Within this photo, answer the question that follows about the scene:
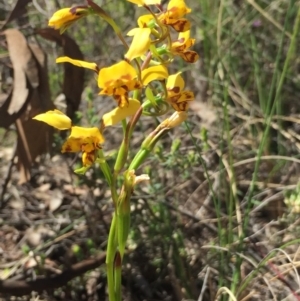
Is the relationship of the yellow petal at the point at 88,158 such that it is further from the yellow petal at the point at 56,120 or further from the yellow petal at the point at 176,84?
the yellow petal at the point at 176,84

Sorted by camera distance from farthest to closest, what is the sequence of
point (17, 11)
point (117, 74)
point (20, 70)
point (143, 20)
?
1. point (17, 11)
2. point (20, 70)
3. point (143, 20)
4. point (117, 74)

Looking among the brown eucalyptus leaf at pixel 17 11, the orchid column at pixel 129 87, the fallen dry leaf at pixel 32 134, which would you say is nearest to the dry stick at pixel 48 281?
the fallen dry leaf at pixel 32 134

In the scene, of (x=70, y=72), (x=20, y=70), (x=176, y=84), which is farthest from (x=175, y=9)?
(x=70, y=72)

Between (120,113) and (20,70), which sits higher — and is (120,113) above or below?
above

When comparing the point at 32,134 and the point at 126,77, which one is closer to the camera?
the point at 126,77

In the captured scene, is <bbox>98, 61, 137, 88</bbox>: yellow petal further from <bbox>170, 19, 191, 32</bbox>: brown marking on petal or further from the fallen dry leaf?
the fallen dry leaf

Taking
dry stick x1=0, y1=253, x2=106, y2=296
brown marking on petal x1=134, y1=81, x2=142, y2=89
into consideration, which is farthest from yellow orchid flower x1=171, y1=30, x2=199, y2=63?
dry stick x1=0, y1=253, x2=106, y2=296

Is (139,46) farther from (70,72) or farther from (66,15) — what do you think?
(70,72)

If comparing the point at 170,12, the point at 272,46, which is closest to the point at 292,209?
the point at 170,12
